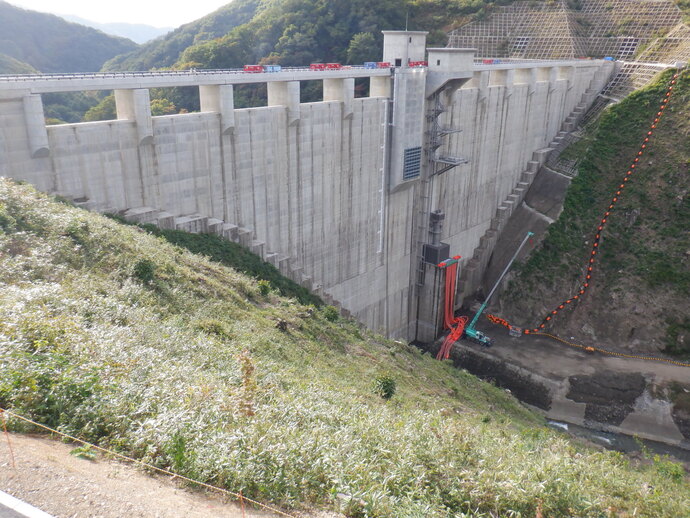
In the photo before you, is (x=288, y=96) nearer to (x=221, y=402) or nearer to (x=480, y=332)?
Answer: (x=221, y=402)

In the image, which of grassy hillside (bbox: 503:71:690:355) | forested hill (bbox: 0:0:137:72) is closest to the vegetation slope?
forested hill (bbox: 0:0:137:72)

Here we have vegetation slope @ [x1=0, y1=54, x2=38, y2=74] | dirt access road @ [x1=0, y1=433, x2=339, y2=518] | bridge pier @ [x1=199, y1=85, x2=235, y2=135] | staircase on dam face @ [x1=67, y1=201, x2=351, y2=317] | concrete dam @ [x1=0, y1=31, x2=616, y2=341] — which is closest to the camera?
dirt access road @ [x1=0, y1=433, x2=339, y2=518]

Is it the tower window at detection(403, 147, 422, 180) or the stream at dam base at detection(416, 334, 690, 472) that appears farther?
the tower window at detection(403, 147, 422, 180)

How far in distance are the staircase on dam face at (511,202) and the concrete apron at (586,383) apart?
6101mm

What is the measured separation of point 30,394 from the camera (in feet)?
30.1

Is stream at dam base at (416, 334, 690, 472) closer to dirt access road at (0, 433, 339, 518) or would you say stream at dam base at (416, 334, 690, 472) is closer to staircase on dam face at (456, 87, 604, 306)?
staircase on dam face at (456, 87, 604, 306)

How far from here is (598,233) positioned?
39.6 meters

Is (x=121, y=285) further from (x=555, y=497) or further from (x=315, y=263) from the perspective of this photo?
(x=315, y=263)

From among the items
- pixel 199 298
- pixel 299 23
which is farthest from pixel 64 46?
pixel 199 298

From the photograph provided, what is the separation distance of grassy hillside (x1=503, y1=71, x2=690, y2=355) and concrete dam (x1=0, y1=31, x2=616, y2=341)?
4.31 metres

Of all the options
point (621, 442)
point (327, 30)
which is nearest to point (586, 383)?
point (621, 442)

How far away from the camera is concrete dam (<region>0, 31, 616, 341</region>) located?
21.0 m

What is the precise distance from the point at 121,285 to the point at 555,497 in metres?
12.1

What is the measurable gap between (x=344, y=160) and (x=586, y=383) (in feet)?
59.9
